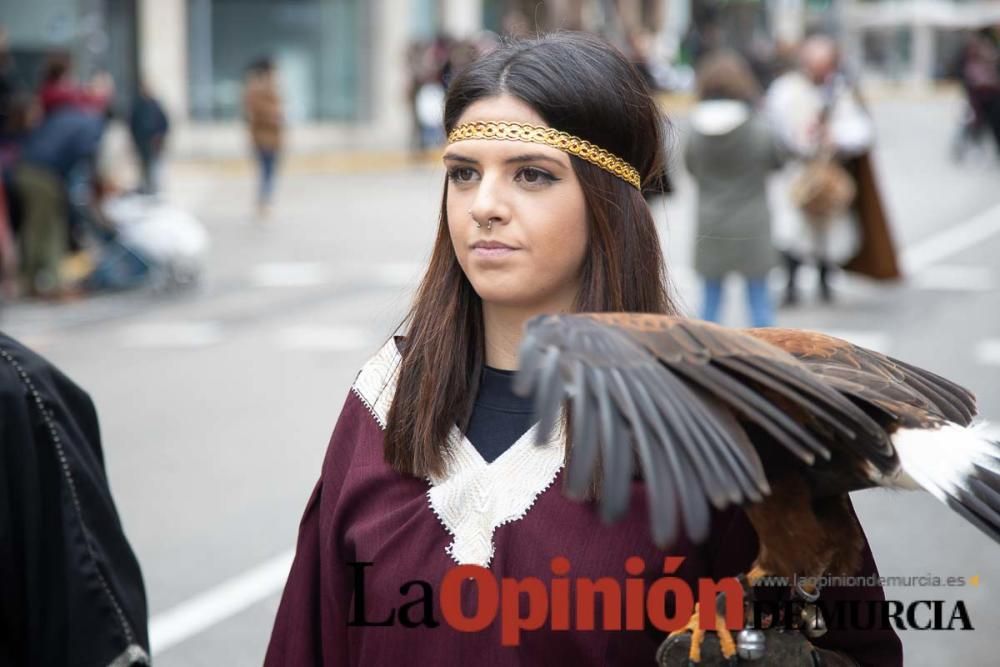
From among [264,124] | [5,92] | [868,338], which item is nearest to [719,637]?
[868,338]

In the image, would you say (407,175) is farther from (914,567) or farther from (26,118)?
(914,567)

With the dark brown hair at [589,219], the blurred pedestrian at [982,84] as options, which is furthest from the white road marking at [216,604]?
the blurred pedestrian at [982,84]

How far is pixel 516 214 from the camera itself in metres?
2.34

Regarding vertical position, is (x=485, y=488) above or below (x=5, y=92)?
below

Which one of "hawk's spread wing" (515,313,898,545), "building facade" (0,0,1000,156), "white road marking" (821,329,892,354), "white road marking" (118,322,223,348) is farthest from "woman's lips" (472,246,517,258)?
"building facade" (0,0,1000,156)

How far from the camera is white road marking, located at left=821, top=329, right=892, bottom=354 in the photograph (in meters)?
10.3

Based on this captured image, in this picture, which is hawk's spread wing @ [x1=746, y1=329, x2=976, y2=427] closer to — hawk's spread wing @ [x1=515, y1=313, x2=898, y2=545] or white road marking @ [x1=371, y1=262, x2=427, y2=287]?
hawk's spread wing @ [x1=515, y1=313, x2=898, y2=545]

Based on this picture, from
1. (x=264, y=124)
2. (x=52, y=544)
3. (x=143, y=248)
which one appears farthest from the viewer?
(x=264, y=124)

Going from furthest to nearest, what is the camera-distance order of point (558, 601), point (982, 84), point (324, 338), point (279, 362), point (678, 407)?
point (982, 84)
point (324, 338)
point (279, 362)
point (558, 601)
point (678, 407)

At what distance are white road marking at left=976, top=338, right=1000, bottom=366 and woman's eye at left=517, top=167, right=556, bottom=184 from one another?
803cm

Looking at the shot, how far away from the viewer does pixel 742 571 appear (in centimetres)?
229

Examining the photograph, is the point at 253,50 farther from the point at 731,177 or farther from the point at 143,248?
the point at 731,177

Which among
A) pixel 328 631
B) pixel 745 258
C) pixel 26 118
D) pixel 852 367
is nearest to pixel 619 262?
pixel 852 367

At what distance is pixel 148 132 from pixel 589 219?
17.2 m
